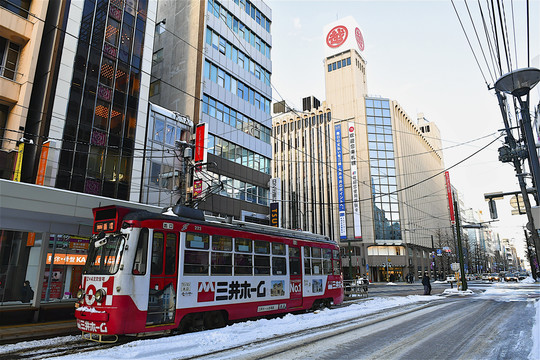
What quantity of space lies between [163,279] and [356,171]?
58.2 meters

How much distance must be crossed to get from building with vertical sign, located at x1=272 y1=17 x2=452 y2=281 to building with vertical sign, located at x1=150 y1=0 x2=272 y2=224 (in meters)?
31.2

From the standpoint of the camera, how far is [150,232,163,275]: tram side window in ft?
29.8

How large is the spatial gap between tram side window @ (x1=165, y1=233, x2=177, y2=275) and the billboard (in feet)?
237

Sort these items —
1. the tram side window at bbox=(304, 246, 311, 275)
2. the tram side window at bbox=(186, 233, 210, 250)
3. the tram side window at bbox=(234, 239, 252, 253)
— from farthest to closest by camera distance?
the tram side window at bbox=(304, 246, 311, 275) < the tram side window at bbox=(234, 239, 252, 253) < the tram side window at bbox=(186, 233, 210, 250)

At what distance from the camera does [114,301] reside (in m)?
8.24

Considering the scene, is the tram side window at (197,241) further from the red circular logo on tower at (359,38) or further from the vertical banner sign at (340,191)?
the red circular logo on tower at (359,38)

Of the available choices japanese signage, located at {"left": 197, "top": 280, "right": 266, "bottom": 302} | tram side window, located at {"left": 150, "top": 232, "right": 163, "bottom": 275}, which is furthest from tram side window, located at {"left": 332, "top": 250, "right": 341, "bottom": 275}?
tram side window, located at {"left": 150, "top": 232, "right": 163, "bottom": 275}

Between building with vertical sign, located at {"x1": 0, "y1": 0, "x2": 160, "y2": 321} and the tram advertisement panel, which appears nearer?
the tram advertisement panel

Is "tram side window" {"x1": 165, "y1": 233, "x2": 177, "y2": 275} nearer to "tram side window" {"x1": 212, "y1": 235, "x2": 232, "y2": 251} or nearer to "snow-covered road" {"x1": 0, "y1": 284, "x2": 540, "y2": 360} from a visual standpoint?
"tram side window" {"x1": 212, "y1": 235, "x2": 232, "y2": 251}

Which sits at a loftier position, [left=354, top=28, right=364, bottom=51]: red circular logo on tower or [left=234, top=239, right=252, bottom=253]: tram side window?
[left=354, top=28, right=364, bottom=51]: red circular logo on tower

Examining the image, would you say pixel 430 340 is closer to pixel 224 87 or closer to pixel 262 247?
pixel 262 247

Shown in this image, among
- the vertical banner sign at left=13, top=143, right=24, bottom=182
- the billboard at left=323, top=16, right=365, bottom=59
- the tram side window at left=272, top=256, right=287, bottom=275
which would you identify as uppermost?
the billboard at left=323, top=16, right=365, bottom=59

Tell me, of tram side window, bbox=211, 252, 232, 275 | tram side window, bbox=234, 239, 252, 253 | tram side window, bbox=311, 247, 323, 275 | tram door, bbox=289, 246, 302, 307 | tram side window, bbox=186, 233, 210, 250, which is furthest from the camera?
tram side window, bbox=311, 247, 323, 275

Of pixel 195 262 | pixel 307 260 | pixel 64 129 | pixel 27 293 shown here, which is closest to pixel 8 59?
pixel 64 129
